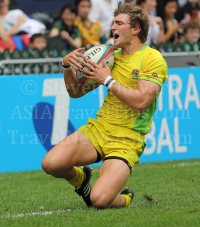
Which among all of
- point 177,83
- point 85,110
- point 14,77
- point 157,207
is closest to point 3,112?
point 14,77

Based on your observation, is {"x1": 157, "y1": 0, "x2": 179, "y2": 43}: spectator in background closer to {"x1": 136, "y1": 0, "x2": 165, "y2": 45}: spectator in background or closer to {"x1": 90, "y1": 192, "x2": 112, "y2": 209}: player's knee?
{"x1": 136, "y1": 0, "x2": 165, "y2": 45}: spectator in background

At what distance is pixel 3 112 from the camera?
9.15 m

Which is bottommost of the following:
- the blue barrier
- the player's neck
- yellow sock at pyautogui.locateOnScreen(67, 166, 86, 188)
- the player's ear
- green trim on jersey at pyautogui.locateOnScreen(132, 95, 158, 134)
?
the blue barrier

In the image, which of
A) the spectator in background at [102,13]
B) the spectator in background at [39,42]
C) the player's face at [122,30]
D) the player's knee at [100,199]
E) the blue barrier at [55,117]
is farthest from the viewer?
the spectator in background at [102,13]

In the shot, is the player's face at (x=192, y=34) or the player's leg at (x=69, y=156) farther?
the player's face at (x=192, y=34)

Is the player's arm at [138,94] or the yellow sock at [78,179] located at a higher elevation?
the player's arm at [138,94]

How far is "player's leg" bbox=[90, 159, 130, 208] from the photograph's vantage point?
5.43 metres

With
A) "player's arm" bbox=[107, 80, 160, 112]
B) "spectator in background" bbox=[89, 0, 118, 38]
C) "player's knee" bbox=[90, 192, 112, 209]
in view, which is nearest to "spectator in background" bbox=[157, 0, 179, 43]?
"spectator in background" bbox=[89, 0, 118, 38]

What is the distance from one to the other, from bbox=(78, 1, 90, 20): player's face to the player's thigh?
6292 millimetres

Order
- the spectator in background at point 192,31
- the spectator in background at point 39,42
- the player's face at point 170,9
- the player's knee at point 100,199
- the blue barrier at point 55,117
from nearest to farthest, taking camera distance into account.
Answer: the player's knee at point 100,199 → the blue barrier at point 55,117 → the spectator in background at point 39,42 → the spectator in background at point 192,31 → the player's face at point 170,9

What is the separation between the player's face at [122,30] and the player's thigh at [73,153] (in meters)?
1.13

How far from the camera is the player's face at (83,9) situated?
11703 millimetres

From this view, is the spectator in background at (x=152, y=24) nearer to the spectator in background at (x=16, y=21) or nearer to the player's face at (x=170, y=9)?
the player's face at (x=170, y=9)

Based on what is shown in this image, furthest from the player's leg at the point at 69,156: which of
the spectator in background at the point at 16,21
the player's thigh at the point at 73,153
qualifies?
the spectator in background at the point at 16,21
